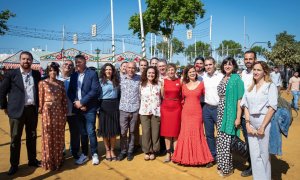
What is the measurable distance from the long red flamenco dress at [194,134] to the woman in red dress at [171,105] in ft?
0.62

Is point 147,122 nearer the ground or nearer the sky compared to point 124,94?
nearer the ground

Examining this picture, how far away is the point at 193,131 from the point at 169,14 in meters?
17.3

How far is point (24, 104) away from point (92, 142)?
1383 millimetres

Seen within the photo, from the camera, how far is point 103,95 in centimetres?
520

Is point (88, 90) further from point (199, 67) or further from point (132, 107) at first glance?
point (199, 67)

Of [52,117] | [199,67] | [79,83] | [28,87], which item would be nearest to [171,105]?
[199,67]

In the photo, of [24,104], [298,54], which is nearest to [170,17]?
[298,54]

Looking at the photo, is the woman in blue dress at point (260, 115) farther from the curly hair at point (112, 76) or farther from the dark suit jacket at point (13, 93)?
the dark suit jacket at point (13, 93)

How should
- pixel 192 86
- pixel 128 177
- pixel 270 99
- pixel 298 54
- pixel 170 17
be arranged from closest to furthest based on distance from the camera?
1. pixel 270 99
2. pixel 128 177
3. pixel 192 86
4. pixel 170 17
5. pixel 298 54

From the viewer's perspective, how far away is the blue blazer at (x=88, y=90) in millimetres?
4980

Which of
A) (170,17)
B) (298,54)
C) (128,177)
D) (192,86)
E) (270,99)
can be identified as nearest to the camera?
(270,99)

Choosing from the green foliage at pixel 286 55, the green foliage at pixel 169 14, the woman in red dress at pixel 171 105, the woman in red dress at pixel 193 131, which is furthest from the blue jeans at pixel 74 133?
the green foliage at pixel 286 55

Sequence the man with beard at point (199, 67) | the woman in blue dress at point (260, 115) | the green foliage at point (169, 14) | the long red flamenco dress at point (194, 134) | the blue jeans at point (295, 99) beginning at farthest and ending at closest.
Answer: the green foliage at point (169, 14), the blue jeans at point (295, 99), the man with beard at point (199, 67), the long red flamenco dress at point (194, 134), the woman in blue dress at point (260, 115)

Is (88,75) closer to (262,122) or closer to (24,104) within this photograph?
(24,104)
